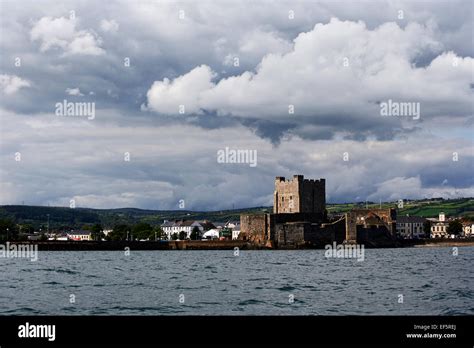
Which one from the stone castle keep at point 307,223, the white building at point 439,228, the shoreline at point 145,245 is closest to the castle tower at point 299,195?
the stone castle keep at point 307,223

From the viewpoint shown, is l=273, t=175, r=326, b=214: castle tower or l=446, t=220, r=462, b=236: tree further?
l=446, t=220, r=462, b=236: tree

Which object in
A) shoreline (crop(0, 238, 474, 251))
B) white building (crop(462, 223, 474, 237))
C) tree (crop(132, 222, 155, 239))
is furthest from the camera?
white building (crop(462, 223, 474, 237))

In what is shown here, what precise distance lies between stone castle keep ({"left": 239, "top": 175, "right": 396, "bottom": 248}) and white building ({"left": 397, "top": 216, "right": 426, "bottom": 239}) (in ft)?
100

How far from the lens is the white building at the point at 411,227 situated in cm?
11881

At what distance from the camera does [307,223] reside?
8019 centimetres

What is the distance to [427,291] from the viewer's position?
2156 cm

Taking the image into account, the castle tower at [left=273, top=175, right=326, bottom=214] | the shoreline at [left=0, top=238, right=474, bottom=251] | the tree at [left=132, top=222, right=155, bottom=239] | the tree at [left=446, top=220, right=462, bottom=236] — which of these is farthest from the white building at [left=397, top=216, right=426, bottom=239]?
the tree at [left=132, top=222, right=155, bottom=239]

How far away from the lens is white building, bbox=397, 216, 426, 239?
119m

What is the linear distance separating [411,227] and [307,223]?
45448 mm

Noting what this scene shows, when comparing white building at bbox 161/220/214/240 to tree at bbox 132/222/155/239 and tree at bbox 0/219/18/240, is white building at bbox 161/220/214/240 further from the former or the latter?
tree at bbox 0/219/18/240

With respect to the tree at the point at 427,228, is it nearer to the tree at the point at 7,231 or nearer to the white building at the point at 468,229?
the white building at the point at 468,229

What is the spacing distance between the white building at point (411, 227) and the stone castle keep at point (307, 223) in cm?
3063
